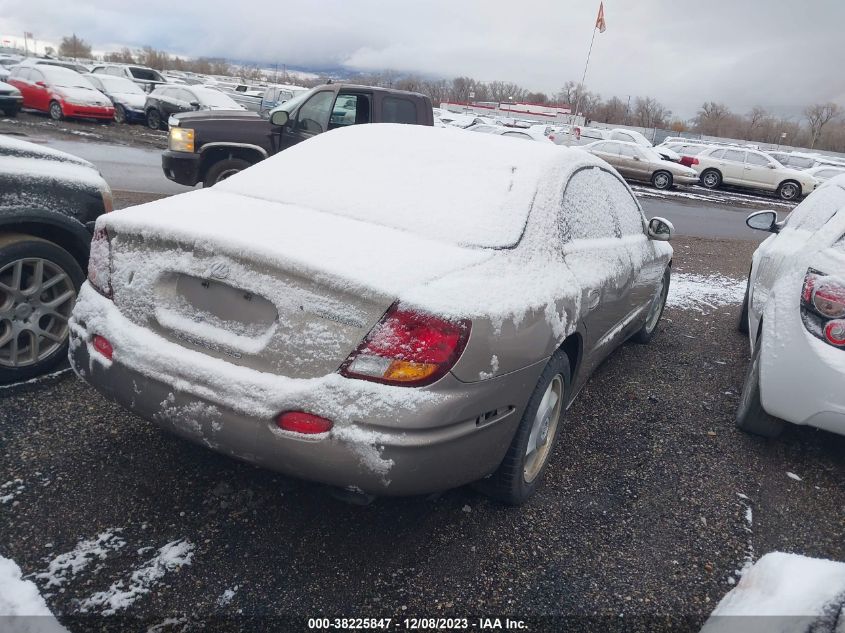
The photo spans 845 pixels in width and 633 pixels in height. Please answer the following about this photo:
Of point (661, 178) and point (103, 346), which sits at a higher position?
point (103, 346)

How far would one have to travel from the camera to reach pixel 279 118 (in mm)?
7816

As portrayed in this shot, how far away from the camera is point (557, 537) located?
2623 millimetres

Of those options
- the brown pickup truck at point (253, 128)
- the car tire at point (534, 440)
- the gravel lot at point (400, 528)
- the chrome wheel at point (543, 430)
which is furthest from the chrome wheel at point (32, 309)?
the brown pickup truck at point (253, 128)

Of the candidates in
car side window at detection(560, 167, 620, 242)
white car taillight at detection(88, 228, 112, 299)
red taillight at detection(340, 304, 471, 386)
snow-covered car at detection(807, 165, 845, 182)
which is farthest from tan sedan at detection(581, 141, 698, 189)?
red taillight at detection(340, 304, 471, 386)

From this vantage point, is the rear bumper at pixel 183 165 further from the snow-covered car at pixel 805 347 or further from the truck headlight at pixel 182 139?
the snow-covered car at pixel 805 347

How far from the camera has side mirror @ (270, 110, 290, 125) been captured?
25.5 ft

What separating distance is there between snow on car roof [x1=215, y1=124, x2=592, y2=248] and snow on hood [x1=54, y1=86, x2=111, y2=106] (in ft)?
64.5

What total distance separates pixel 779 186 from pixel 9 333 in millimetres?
25813

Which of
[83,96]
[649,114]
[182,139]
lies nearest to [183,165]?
[182,139]

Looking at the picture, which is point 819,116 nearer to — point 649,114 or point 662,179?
point 649,114

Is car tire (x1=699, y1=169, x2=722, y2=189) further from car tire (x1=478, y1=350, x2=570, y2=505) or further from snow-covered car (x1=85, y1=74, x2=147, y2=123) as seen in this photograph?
car tire (x1=478, y1=350, x2=570, y2=505)

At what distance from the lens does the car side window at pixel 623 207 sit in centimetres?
391

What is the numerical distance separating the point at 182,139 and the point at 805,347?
7.23m

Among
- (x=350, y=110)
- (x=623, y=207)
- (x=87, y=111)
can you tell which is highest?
(x=350, y=110)
